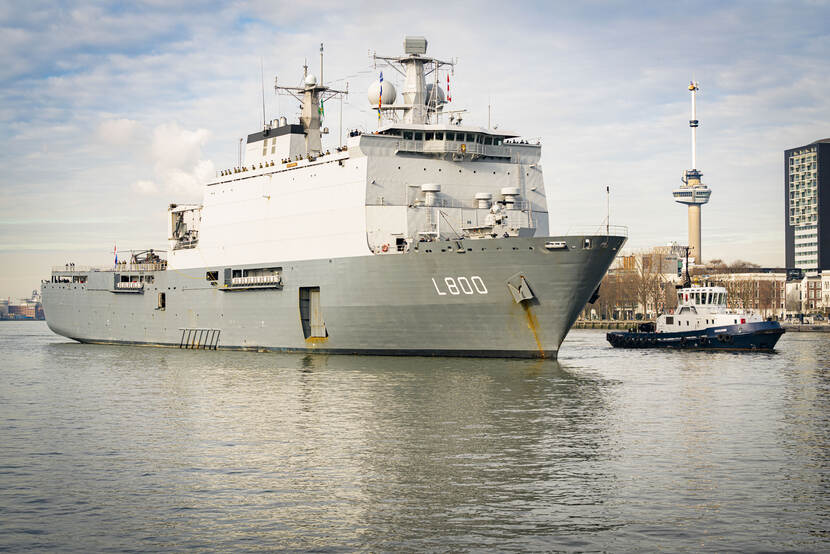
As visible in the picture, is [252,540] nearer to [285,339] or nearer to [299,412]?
[299,412]

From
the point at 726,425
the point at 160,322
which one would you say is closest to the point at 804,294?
the point at 160,322

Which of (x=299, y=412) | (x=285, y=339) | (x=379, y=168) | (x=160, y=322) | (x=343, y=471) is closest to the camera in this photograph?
(x=343, y=471)

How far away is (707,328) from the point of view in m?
48.0

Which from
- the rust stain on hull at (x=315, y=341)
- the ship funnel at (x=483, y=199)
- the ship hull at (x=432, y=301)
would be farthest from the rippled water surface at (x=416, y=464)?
the ship funnel at (x=483, y=199)

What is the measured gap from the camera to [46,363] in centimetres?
4022

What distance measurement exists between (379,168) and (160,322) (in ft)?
62.5

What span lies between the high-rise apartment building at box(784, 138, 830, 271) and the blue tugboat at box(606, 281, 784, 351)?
148 meters

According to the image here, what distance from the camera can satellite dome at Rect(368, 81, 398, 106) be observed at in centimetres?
4153

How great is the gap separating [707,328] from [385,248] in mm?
22056

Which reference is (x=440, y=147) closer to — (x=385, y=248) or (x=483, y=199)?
(x=483, y=199)

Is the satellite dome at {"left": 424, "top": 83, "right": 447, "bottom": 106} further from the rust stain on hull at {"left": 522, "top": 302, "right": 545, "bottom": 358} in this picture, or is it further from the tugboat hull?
the tugboat hull

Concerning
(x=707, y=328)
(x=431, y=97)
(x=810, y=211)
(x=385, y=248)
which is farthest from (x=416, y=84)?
(x=810, y=211)

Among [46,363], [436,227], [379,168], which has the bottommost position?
[46,363]

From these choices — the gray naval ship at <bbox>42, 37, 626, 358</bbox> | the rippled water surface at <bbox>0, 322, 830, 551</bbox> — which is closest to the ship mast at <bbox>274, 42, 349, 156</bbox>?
the gray naval ship at <bbox>42, 37, 626, 358</bbox>
